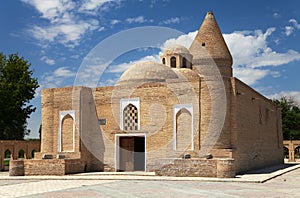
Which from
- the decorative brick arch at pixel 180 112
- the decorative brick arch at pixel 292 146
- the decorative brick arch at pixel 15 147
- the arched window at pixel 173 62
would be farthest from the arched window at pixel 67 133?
the decorative brick arch at pixel 292 146

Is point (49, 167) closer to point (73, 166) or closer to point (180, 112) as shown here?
point (73, 166)

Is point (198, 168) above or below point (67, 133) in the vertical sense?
below

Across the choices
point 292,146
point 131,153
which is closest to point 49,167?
point 131,153

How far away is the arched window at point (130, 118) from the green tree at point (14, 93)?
41.2 feet

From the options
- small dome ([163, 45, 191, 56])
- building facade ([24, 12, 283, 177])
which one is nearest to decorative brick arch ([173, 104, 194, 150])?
building facade ([24, 12, 283, 177])

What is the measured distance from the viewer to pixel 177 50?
2559 cm

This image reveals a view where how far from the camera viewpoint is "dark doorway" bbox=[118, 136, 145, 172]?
21.0 metres

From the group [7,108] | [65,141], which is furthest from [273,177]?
[7,108]

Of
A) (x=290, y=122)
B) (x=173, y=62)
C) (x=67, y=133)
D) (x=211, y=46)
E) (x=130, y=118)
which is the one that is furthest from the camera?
(x=290, y=122)

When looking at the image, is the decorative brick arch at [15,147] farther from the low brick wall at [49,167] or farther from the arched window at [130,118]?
the arched window at [130,118]

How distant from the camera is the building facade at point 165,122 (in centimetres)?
1838

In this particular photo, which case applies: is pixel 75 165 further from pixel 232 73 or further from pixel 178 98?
pixel 232 73

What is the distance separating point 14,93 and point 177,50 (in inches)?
520

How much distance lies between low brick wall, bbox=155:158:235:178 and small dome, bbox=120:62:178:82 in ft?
23.1
